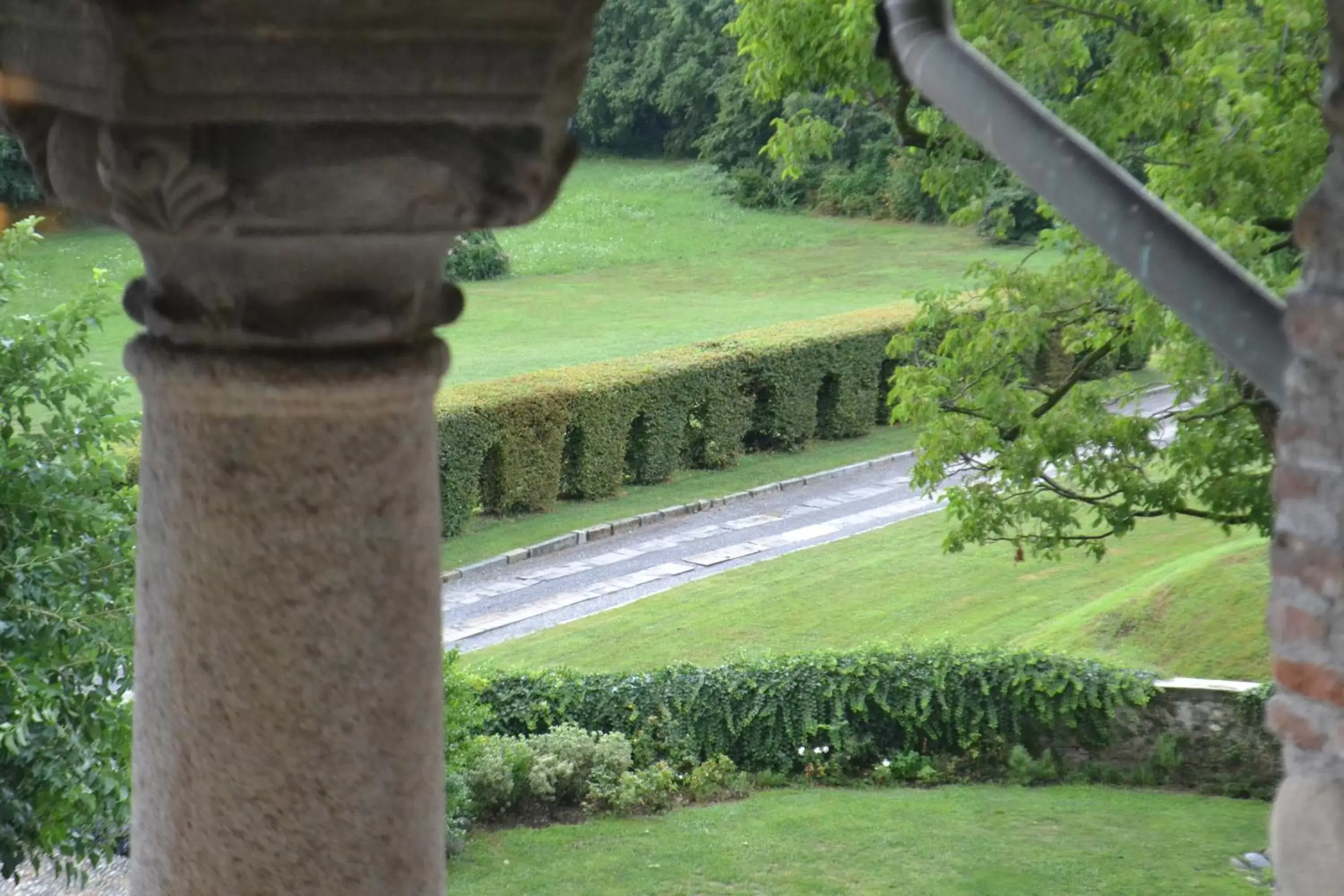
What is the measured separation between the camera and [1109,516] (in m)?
7.46

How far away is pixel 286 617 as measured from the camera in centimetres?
128

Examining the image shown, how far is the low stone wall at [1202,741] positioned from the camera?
871cm

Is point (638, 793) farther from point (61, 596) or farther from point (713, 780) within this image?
point (61, 596)

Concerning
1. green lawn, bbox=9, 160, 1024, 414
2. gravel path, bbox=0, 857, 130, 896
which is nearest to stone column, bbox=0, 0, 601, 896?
gravel path, bbox=0, 857, 130, 896

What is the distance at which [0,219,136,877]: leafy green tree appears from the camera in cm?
477

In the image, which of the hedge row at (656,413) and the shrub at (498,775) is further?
the hedge row at (656,413)

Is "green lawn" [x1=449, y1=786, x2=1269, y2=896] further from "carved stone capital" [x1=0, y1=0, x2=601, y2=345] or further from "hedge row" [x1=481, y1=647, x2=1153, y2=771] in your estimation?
"carved stone capital" [x1=0, y1=0, x2=601, y2=345]

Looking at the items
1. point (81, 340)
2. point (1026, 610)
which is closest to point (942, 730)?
point (1026, 610)

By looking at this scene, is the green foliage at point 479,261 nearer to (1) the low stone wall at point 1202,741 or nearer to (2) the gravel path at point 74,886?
(1) the low stone wall at point 1202,741

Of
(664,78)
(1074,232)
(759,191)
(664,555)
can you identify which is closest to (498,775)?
(1074,232)

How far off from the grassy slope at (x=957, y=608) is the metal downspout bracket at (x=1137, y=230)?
7.53 metres

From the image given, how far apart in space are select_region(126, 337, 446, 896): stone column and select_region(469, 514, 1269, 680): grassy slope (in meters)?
8.75

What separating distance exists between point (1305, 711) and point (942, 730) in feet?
24.1

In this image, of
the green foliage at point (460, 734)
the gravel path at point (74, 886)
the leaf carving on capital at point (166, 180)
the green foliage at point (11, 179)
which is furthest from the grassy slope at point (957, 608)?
the leaf carving on capital at point (166, 180)
